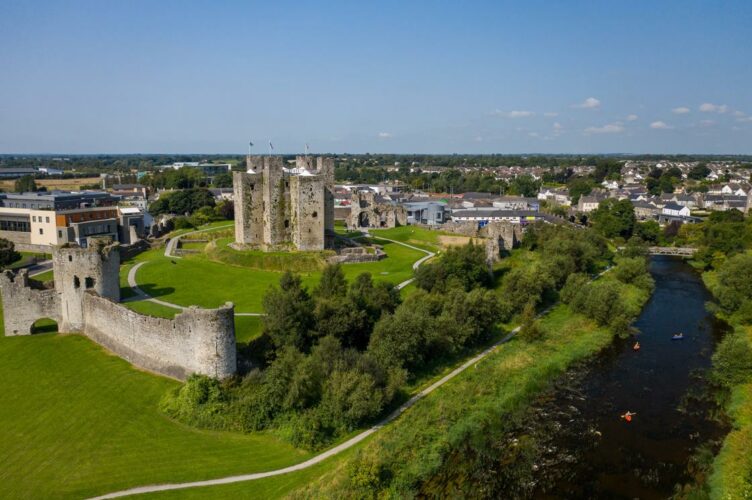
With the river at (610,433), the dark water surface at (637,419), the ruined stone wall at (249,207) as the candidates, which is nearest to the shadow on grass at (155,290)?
the ruined stone wall at (249,207)

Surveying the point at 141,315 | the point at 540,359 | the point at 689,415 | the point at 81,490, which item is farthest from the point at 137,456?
the point at 689,415

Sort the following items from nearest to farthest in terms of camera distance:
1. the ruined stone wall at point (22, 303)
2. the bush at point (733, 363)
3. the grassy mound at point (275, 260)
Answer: the bush at point (733, 363) < the ruined stone wall at point (22, 303) < the grassy mound at point (275, 260)

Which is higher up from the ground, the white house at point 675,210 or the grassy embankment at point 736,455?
the white house at point 675,210

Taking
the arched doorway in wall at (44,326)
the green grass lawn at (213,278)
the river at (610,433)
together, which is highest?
the green grass lawn at (213,278)

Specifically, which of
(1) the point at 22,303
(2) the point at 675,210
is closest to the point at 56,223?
(1) the point at 22,303

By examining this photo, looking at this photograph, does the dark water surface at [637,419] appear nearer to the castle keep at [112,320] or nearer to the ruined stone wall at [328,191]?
the castle keep at [112,320]

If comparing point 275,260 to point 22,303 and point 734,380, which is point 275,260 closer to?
point 22,303
